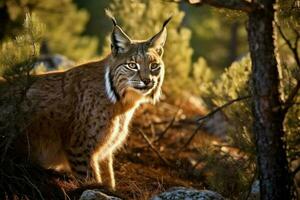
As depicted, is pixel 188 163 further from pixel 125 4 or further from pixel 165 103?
pixel 125 4

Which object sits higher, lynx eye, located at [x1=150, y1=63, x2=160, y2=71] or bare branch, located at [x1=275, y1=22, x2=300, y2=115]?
bare branch, located at [x1=275, y1=22, x2=300, y2=115]

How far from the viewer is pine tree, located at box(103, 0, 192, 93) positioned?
11.2 meters

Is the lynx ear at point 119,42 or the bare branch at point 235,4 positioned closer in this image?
the bare branch at point 235,4

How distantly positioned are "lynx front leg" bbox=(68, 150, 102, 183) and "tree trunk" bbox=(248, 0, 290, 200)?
236 cm

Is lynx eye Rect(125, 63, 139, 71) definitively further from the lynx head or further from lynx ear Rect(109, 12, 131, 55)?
lynx ear Rect(109, 12, 131, 55)

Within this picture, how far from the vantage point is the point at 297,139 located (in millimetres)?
6730

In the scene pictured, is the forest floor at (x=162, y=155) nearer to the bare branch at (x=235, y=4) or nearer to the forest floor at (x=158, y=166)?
the forest floor at (x=158, y=166)

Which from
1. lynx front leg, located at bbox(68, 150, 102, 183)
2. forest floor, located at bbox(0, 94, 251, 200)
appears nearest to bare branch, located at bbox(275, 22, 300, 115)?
forest floor, located at bbox(0, 94, 251, 200)

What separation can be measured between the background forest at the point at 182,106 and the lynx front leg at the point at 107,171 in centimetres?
17

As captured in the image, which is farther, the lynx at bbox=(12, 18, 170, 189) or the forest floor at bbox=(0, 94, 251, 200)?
the lynx at bbox=(12, 18, 170, 189)

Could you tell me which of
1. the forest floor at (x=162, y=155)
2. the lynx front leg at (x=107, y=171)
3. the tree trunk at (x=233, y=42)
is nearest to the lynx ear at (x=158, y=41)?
the forest floor at (x=162, y=155)

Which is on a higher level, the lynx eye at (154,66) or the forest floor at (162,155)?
the lynx eye at (154,66)

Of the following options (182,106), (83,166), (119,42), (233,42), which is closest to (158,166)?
(83,166)

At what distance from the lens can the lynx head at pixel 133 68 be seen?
7568 mm
